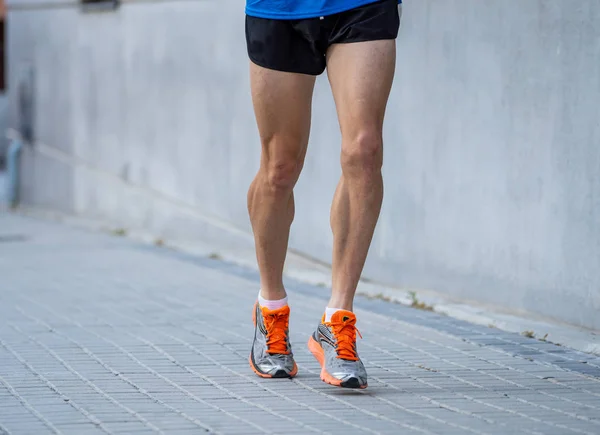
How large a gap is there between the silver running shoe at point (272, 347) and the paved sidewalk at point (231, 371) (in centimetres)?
5

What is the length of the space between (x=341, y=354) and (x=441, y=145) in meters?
2.25

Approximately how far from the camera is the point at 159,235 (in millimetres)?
9219

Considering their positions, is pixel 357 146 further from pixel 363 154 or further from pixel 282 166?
pixel 282 166

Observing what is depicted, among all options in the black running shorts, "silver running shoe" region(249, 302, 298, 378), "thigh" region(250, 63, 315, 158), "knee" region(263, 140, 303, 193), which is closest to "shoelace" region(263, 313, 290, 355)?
"silver running shoe" region(249, 302, 298, 378)

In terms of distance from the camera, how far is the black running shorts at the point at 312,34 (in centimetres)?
422

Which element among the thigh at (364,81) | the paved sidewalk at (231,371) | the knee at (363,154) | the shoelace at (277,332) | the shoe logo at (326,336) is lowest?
the paved sidewalk at (231,371)

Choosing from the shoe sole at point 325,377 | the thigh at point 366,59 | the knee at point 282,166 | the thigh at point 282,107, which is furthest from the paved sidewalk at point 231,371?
the thigh at point 366,59

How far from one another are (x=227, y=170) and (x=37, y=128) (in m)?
3.57

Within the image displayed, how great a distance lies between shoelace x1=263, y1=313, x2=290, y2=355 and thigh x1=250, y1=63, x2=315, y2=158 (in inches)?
22.9

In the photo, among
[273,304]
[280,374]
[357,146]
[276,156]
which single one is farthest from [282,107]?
[280,374]

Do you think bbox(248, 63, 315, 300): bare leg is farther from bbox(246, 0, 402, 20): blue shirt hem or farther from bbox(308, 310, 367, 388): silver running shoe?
bbox(308, 310, 367, 388): silver running shoe

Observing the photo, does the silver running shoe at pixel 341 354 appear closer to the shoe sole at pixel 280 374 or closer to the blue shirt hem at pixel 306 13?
the shoe sole at pixel 280 374

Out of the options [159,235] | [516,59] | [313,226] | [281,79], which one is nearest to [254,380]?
[281,79]

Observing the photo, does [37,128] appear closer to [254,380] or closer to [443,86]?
[443,86]
